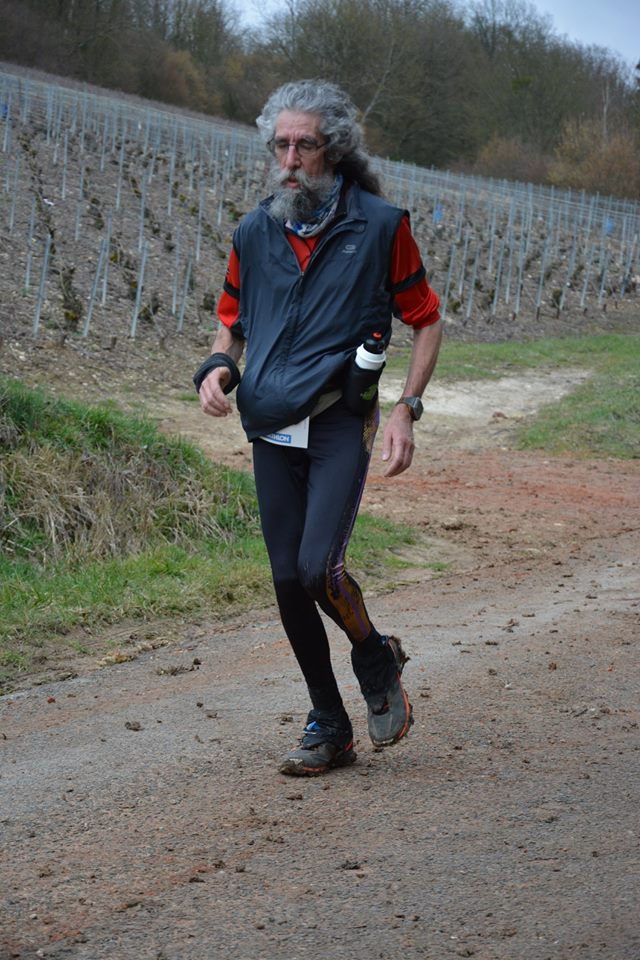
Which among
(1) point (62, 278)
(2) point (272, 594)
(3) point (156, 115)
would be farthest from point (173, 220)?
(2) point (272, 594)

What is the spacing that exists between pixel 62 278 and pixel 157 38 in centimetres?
4881

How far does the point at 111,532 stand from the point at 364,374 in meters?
4.85

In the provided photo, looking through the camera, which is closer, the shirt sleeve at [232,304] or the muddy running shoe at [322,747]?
the muddy running shoe at [322,747]

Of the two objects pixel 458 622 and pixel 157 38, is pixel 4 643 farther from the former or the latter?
pixel 157 38

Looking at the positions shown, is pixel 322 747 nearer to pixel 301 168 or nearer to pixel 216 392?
pixel 216 392

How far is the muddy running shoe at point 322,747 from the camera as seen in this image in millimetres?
4254

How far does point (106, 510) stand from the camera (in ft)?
28.4

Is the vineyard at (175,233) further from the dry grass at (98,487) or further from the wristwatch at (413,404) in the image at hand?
the wristwatch at (413,404)

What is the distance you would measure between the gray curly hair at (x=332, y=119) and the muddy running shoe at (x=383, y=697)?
1.64 metres

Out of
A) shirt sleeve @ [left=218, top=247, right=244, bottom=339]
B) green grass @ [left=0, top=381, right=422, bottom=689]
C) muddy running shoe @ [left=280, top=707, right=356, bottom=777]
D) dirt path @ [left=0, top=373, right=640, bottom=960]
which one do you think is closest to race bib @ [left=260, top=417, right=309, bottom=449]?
shirt sleeve @ [left=218, top=247, right=244, bottom=339]

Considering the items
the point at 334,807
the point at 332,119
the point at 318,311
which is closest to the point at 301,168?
the point at 332,119

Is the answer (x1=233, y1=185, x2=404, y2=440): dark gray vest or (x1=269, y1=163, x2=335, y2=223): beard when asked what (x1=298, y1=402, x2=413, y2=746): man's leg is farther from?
(x1=269, y1=163, x2=335, y2=223): beard

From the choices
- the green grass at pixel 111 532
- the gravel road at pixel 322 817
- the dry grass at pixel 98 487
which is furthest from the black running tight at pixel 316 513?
the dry grass at pixel 98 487

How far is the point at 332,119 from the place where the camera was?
162 inches
